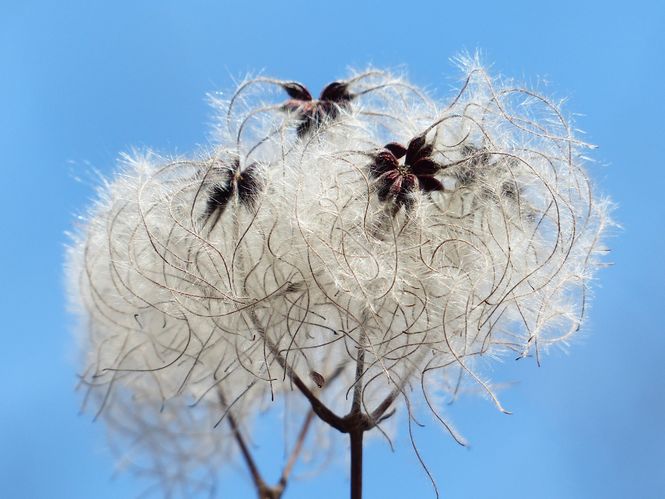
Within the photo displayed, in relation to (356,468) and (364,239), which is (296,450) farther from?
(364,239)

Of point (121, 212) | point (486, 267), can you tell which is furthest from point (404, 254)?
point (121, 212)

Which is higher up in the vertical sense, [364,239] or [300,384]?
[364,239]

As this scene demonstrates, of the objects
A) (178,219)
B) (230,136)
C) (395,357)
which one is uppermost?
(230,136)

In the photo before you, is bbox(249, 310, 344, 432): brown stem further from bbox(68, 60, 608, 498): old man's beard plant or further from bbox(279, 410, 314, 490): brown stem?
bbox(279, 410, 314, 490): brown stem

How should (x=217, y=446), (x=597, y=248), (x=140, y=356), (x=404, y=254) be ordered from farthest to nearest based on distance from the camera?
(x=217, y=446) < (x=140, y=356) < (x=597, y=248) < (x=404, y=254)

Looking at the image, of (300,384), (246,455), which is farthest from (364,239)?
(246,455)

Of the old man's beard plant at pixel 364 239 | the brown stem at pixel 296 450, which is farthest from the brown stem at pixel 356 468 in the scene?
the brown stem at pixel 296 450

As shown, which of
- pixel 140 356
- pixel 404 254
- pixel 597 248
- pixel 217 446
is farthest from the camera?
pixel 217 446

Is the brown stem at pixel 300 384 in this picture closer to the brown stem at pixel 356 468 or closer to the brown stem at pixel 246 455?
the brown stem at pixel 356 468

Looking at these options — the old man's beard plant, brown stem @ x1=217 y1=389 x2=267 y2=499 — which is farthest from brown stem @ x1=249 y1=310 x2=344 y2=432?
brown stem @ x1=217 y1=389 x2=267 y2=499

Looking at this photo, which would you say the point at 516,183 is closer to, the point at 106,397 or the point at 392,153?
the point at 392,153
